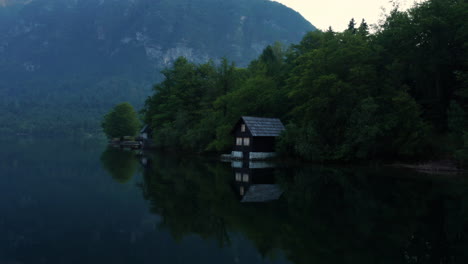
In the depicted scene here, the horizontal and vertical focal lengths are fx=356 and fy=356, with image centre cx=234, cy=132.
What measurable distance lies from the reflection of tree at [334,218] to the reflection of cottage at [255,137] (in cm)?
2405

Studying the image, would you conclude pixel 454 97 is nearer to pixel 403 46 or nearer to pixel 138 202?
pixel 403 46

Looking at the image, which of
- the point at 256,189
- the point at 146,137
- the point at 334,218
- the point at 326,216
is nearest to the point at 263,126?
the point at 256,189

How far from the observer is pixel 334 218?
15.9 metres

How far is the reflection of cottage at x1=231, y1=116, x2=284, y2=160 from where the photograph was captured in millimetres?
50719

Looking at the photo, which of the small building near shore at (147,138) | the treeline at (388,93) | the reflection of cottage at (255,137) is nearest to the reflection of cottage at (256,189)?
the treeline at (388,93)

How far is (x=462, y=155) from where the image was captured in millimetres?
33562

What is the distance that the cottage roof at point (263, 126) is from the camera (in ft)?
165

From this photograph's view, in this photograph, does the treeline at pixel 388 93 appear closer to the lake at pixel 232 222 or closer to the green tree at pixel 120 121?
the lake at pixel 232 222

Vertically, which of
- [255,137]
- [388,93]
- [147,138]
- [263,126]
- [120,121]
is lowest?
[147,138]

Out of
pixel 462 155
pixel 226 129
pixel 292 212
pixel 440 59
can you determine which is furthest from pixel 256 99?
pixel 292 212

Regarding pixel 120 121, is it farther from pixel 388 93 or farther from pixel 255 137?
pixel 388 93

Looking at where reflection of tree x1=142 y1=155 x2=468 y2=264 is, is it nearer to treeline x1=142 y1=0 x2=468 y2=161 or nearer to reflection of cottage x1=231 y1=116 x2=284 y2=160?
treeline x1=142 y1=0 x2=468 y2=161

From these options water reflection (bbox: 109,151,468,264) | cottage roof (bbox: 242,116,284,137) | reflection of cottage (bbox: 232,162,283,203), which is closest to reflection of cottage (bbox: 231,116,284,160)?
cottage roof (bbox: 242,116,284,137)

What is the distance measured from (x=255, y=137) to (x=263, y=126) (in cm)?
208
